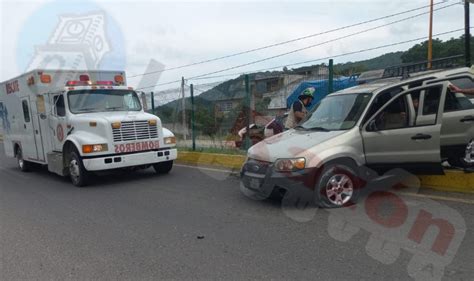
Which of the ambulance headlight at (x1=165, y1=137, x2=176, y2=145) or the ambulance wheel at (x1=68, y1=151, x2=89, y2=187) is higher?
the ambulance headlight at (x1=165, y1=137, x2=176, y2=145)

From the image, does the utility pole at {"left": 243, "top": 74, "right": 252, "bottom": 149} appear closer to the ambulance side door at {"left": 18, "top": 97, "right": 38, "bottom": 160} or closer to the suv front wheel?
the suv front wheel

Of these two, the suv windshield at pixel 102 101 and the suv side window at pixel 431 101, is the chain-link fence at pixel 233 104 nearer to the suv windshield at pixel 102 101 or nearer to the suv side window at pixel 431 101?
the suv windshield at pixel 102 101

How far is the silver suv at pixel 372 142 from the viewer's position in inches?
229

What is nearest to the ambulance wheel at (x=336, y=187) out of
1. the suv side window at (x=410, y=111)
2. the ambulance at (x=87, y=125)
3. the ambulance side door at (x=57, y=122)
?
the suv side window at (x=410, y=111)

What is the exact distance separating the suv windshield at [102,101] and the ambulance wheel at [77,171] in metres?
1.18

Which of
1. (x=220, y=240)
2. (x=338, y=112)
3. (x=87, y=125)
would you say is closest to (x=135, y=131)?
(x=87, y=125)

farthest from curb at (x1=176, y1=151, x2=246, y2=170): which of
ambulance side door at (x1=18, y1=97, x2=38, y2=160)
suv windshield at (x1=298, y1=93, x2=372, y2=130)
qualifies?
ambulance side door at (x1=18, y1=97, x2=38, y2=160)

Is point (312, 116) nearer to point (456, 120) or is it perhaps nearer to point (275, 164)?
point (275, 164)

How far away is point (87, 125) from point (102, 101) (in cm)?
105

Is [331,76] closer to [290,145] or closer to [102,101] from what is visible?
[290,145]

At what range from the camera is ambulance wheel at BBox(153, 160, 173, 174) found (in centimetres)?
1009

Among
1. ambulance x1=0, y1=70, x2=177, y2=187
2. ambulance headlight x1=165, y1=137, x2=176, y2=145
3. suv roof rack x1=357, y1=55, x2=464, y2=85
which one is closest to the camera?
suv roof rack x1=357, y1=55, x2=464, y2=85

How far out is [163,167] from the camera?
10188 mm

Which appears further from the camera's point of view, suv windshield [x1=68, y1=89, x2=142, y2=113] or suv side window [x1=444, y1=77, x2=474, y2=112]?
suv windshield [x1=68, y1=89, x2=142, y2=113]
